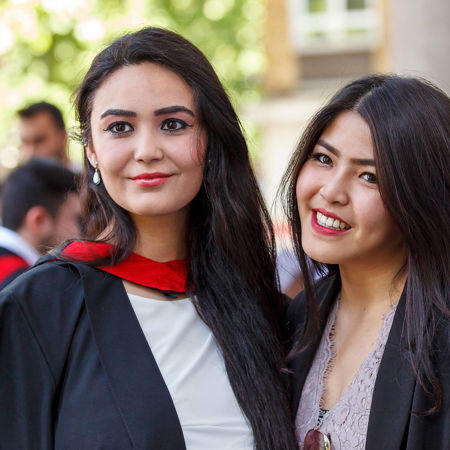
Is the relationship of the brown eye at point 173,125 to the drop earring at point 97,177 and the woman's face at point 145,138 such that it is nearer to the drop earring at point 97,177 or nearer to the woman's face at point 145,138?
the woman's face at point 145,138

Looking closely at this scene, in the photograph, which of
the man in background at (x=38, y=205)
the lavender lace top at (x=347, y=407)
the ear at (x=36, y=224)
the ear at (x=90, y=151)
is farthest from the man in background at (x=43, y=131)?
the lavender lace top at (x=347, y=407)

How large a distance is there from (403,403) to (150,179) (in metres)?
1.07

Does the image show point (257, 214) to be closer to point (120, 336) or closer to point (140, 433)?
point (120, 336)

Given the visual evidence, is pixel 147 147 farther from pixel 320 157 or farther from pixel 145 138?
pixel 320 157

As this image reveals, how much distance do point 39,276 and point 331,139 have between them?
3.50ft

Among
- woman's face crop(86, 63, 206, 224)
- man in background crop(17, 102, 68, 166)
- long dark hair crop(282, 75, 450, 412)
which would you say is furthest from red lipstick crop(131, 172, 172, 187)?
man in background crop(17, 102, 68, 166)

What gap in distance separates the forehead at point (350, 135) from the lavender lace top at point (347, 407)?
551 millimetres

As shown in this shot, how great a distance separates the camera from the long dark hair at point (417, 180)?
2.55 m

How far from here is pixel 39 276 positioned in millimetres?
2520

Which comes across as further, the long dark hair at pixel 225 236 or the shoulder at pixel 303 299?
the shoulder at pixel 303 299

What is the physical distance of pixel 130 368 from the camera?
249 centimetres

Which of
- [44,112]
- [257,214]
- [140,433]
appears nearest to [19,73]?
[44,112]

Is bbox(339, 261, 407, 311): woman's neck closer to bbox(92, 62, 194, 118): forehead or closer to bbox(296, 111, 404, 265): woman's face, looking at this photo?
bbox(296, 111, 404, 265): woman's face

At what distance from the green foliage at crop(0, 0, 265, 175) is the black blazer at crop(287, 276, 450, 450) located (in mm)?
3818
